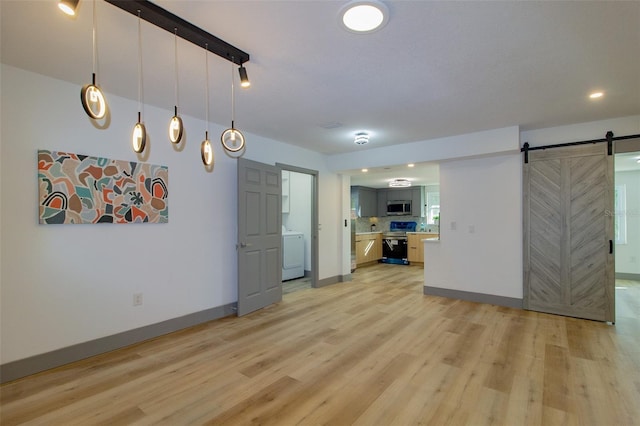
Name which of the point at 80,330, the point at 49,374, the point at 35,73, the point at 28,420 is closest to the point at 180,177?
the point at 35,73

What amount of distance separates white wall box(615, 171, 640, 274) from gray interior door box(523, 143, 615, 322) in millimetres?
3137

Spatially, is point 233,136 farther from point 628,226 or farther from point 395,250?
point 628,226

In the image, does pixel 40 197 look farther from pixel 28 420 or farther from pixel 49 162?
pixel 28 420

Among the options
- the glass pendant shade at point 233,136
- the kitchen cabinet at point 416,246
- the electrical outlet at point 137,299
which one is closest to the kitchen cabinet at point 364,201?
the kitchen cabinet at point 416,246

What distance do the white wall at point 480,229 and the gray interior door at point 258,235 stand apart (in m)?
2.65

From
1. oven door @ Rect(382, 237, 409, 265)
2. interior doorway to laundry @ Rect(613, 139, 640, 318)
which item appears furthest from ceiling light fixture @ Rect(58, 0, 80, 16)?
oven door @ Rect(382, 237, 409, 265)

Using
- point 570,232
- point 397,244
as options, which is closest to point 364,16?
point 570,232

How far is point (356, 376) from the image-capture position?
256 centimetres

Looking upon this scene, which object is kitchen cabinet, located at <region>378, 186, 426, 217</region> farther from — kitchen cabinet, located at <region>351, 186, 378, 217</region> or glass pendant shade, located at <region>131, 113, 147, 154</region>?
glass pendant shade, located at <region>131, 113, 147, 154</region>

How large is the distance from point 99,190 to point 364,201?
742 centimetres

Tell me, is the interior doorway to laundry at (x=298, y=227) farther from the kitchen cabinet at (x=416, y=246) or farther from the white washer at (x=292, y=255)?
the kitchen cabinet at (x=416, y=246)

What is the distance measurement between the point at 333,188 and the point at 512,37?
432 cm

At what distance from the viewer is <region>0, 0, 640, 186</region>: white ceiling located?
1895 mm

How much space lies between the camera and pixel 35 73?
2.66 metres
